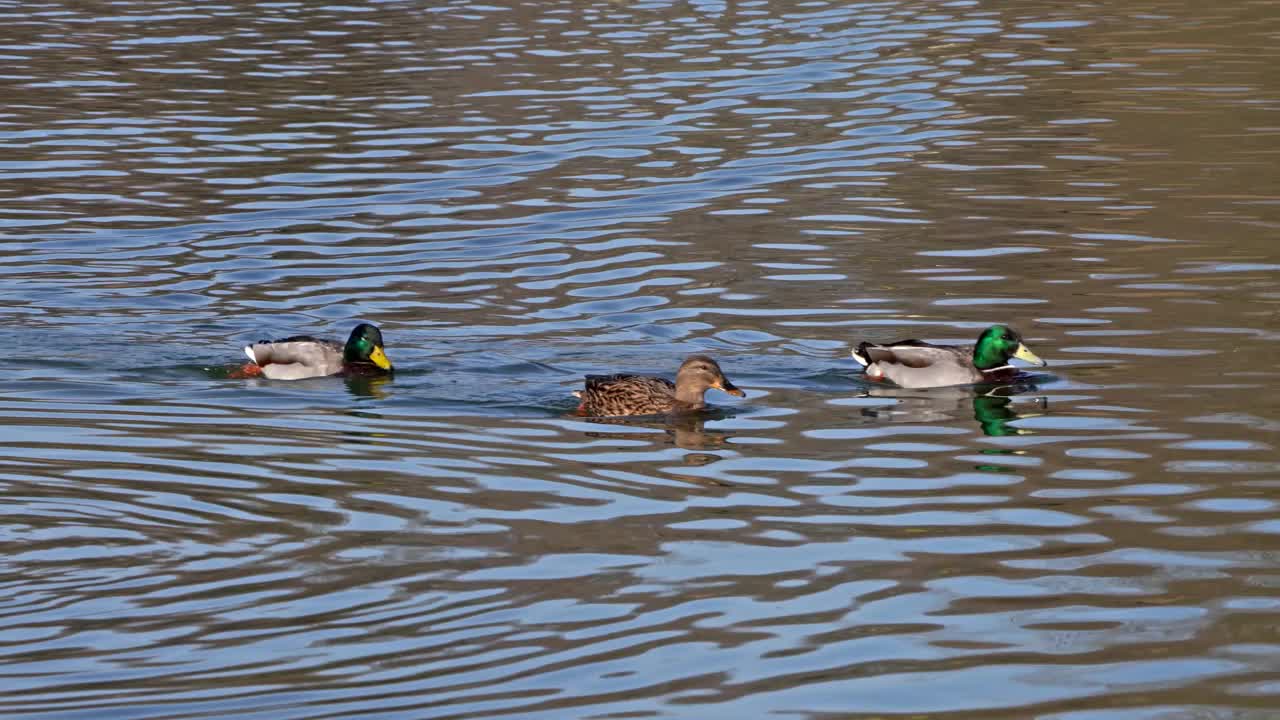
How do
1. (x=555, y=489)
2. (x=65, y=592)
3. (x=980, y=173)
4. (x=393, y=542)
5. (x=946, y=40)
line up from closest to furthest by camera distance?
(x=65, y=592)
(x=393, y=542)
(x=555, y=489)
(x=980, y=173)
(x=946, y=40)

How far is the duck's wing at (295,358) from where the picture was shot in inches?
608

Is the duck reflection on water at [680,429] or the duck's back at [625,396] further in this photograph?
the duck's back at [625,396]

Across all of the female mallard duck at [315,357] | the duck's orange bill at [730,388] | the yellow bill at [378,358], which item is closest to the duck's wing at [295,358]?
the female mallard duck at [315,357]

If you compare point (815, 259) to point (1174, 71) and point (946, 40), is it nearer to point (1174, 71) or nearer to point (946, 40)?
point (1174, 71)

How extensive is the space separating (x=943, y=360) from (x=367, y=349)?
3.97m

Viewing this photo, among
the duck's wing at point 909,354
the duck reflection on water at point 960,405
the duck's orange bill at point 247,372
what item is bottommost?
the duck reflection on water at point 960,405

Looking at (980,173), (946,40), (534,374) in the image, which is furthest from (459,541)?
(946,40)

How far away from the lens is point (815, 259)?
1898cm

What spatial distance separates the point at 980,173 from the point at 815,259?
449cm

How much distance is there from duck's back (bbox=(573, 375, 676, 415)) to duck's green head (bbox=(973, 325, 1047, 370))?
2.20m

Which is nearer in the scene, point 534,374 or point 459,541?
point 459,541

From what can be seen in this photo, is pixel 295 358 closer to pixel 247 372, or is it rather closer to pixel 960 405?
pixel 247 372

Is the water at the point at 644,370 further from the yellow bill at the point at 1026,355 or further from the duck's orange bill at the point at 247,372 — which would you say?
the yellow bill at the point at 1026,355

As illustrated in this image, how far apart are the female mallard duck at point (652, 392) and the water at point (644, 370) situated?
0.24 meters
